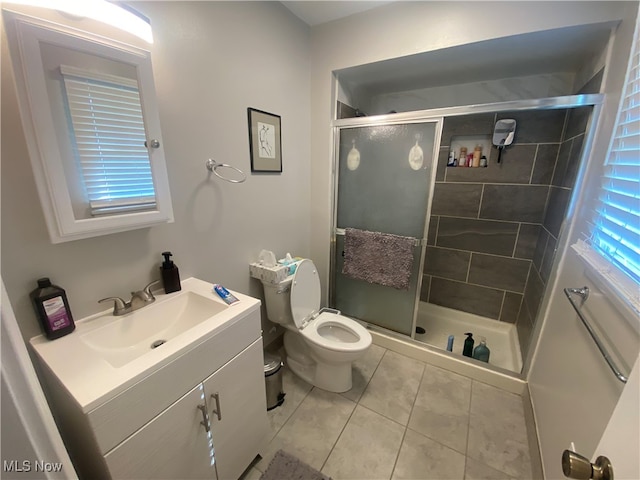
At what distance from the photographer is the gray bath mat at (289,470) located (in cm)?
125

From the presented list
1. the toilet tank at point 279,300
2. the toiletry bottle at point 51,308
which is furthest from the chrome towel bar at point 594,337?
the toiletry bottle at point 51,308

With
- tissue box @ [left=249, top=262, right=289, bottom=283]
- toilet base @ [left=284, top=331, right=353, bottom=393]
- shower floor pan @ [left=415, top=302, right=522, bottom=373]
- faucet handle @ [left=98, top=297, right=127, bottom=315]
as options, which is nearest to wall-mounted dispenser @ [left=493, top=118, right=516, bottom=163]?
shower floor pan @ [left=415, top=302, right=522, bottom=373]

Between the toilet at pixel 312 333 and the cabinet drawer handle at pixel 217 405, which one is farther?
the toilet at pixel 312 333

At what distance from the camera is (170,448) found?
2.84ft

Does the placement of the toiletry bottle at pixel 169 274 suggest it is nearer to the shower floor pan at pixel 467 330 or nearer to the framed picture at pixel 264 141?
the framed picture at pixel 264 141

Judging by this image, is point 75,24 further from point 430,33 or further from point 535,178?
point 535,178

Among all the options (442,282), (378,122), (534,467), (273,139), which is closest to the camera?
(534,467)

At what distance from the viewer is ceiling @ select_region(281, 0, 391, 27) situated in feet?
5.28

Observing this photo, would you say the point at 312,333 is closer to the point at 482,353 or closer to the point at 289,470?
the point at 289,470

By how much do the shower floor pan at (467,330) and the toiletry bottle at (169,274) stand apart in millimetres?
1907

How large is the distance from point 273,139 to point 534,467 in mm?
2283

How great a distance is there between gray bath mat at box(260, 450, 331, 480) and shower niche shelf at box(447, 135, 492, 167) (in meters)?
2.47

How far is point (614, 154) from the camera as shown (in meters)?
1.02

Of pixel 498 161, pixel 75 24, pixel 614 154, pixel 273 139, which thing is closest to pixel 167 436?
pixel 75 24
